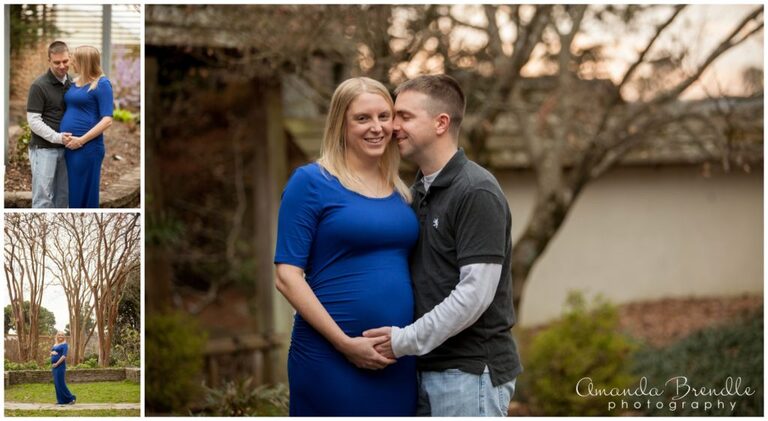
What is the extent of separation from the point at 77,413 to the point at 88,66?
1.63 meters

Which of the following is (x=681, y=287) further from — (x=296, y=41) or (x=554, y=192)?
(x=296, y=41)

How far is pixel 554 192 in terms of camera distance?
24.7ft

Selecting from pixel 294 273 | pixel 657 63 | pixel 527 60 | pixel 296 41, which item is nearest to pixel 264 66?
pixel 296 41

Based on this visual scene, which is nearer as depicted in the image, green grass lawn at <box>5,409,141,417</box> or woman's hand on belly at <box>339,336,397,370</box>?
woman's hand on belly at <box>339,336,397,370</box>

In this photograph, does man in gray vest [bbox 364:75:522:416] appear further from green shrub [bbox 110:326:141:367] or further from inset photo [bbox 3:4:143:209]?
inset photo [bbox 3:4:143:209]

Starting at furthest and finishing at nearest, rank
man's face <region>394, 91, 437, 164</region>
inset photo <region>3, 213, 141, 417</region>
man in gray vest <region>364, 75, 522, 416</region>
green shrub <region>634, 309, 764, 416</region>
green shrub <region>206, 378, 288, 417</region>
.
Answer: green shrub <region>634, 309, 764, 416</region>, green shrub <region>206, 378, 288, 417</region>, inset photo <region>3, 213, 141, 417</region>, man's face <region>394, 91, 437, 164</region>, man in gray vest <region>364, 75, 522, 416</region>

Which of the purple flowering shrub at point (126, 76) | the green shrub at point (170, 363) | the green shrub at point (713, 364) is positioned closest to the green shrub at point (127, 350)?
the purple flowering shrub at point (126, 76)

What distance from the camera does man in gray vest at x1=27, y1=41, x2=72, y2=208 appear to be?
13.5ft

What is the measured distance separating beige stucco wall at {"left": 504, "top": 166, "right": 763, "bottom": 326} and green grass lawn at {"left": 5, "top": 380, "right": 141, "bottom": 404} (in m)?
8.25

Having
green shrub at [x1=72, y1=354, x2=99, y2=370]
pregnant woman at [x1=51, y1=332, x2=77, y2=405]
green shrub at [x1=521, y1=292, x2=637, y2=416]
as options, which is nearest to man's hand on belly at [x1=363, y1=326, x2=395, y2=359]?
green shrub at [x1=72, y1=354, x2=99, y2=370]

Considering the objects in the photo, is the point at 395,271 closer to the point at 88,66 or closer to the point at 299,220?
the point at 299,220

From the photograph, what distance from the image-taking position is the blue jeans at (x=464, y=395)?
12.0ft

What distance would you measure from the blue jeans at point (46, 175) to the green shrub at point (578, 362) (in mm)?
4821

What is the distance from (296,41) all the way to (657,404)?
432cm
